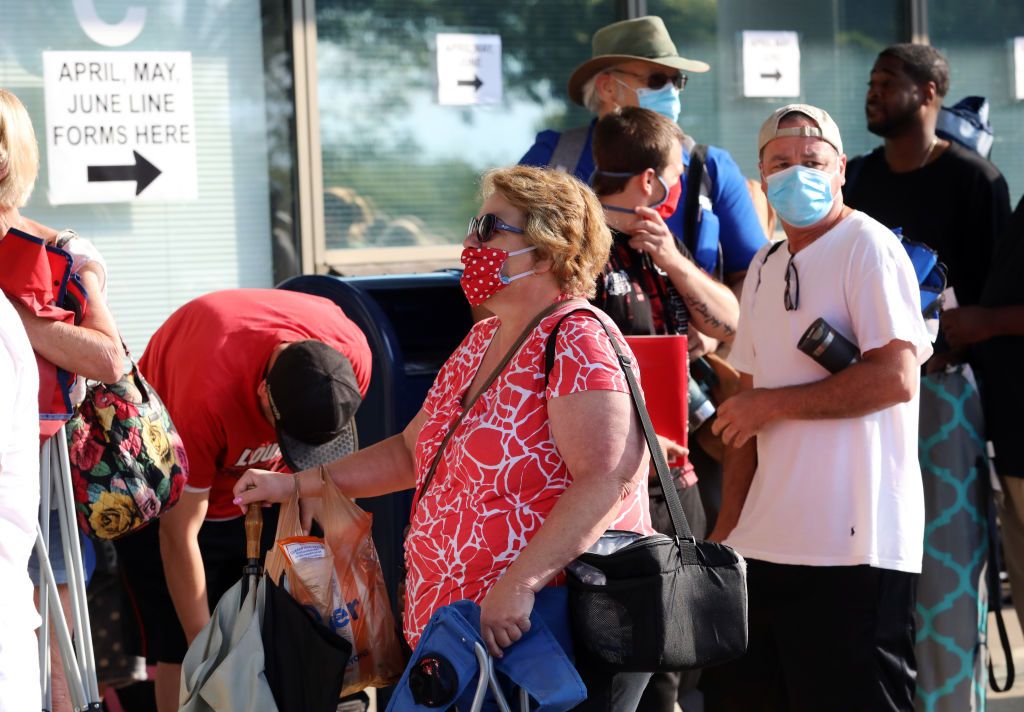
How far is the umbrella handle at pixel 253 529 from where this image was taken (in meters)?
2.77

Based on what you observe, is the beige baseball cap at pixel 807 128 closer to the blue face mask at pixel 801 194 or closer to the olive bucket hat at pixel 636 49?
the blue face mask at pixel 801 194

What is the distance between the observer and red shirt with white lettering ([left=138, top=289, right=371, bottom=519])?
349 cm

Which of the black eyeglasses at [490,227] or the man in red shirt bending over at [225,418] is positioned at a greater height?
the black eyeglasses at [490,227]

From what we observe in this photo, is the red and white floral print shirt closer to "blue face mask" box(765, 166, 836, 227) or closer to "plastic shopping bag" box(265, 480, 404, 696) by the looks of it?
→ "plastic shopping bag" box(265, 480, 404, 696)

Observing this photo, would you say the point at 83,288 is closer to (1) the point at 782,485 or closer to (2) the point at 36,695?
(2) the point at 36,695

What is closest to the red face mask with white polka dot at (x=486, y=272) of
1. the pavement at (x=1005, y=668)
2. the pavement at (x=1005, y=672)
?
the pavement at (x=1005, y=672)

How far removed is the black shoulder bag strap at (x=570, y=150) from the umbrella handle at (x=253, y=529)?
1569 mm

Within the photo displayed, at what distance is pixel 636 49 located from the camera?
4211 mm

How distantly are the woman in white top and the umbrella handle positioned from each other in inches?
18.5

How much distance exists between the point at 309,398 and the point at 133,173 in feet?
7.46

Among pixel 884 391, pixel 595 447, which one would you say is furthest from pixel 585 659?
pixel 884 391

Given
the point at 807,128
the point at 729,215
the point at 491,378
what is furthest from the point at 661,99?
the point at 491,378

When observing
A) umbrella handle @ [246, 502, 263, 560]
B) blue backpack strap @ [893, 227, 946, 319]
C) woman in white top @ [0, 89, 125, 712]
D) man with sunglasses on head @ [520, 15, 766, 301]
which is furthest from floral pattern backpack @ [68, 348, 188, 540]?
blue backpack strap @ [893, 227, 946, 319]

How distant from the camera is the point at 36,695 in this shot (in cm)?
218
